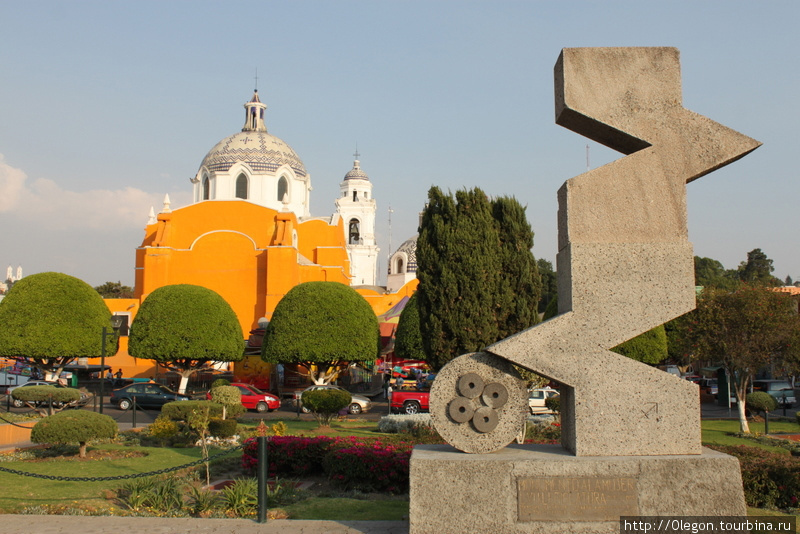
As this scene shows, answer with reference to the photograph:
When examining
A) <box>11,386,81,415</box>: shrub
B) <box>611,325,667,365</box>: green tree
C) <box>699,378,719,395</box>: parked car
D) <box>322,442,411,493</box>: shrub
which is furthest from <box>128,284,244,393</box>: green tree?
<box>699,378,719,395</box>: parked car

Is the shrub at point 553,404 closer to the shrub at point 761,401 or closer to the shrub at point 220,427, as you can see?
the shrub at point 761,401

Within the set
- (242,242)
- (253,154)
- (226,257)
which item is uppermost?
(253,154)

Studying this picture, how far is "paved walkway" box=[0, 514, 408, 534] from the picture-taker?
580 centimetres

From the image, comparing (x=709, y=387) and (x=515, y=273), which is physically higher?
(x=515, y=273)

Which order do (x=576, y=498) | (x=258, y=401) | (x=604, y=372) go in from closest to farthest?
(x=576, y=498) → (x=604, y=372) → (x=258, y=401)

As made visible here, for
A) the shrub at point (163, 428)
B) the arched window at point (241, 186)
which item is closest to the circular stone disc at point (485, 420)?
the shrub at point (163, 428)

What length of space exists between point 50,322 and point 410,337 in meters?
14.0

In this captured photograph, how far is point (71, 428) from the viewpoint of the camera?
1088 cm

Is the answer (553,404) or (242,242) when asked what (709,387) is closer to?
(553,404)

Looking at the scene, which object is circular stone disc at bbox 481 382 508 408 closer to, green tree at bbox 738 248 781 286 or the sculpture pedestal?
the sculpture pedestal

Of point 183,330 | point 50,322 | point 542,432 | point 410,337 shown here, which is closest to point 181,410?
point 542,432

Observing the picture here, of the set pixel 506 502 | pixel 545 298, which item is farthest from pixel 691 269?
pixel 545 298

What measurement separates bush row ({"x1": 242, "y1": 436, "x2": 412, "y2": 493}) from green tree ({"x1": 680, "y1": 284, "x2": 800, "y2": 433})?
1148 cm

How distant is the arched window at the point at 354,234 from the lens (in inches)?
2694
